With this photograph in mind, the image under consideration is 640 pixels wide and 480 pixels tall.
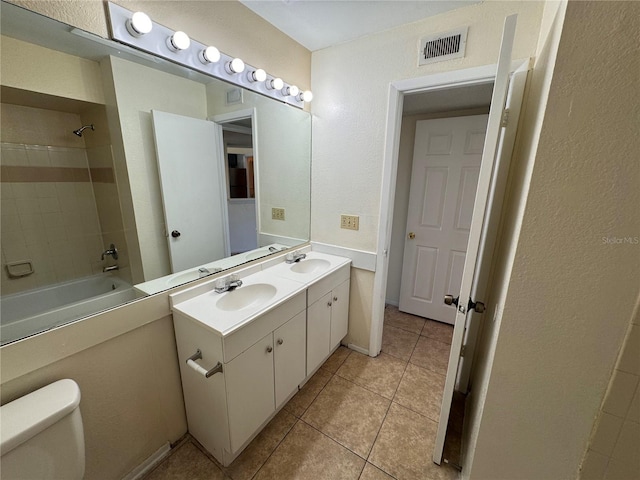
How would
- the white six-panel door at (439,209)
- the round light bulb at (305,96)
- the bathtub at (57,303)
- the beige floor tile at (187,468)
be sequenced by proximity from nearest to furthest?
the bathtub at (57,303), the beige floor tile at (187,468), the round light bulb at (305,96), the white six-panel door at (439,209)

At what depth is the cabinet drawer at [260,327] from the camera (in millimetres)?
1063

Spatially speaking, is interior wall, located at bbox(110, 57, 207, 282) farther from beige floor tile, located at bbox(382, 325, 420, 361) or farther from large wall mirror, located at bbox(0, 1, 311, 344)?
beige floor tile, located at bbox(382, 325, 420, 361)

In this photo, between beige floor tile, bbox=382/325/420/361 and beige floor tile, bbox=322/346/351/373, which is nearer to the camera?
beige floor tile, bbox=322/346/351/373

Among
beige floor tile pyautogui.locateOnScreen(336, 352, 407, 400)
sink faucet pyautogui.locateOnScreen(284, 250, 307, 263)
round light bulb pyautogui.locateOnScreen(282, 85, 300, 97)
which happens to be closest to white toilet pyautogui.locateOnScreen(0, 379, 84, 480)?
sink faucet pyautogui.locateOnScreen(284, 250, 307, 263)

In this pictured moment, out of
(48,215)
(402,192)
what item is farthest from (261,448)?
(402,192)

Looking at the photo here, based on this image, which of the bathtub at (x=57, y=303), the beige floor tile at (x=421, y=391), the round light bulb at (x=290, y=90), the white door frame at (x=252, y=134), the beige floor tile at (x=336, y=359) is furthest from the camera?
the beige floor tile at (x=336, y=359)

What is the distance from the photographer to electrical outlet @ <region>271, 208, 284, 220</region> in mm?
1949

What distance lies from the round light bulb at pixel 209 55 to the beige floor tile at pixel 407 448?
222 cm

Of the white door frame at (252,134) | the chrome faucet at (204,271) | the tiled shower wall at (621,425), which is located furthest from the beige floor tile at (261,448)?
the tiled shower wall at (621,425)

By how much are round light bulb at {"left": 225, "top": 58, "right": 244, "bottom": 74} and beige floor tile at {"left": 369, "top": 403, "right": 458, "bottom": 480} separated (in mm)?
2215

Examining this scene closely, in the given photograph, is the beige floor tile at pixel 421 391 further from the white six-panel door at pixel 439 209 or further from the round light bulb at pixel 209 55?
the round light bulb at pixel 209 55

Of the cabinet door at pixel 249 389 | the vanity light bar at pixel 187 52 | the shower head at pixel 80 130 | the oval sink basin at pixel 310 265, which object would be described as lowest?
the cabinet door at pixel 249 389

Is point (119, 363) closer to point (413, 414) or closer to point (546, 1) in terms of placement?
point (413, 414)

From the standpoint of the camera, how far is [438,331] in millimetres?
2441
